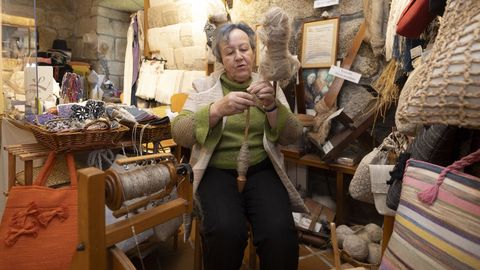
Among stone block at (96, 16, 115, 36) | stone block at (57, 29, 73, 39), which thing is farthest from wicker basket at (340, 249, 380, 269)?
stone block at (57, 29, 73, 39)

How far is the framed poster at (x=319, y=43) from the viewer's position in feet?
7.11

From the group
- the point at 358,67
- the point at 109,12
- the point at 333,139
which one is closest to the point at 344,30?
the point at 358,67

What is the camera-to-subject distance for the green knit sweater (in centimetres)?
138

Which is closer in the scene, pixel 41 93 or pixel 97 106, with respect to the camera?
pixel 97 106

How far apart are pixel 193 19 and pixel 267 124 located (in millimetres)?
1897

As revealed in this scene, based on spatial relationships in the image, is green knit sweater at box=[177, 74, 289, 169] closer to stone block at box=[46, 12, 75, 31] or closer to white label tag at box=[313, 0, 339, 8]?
white label tag at box=[313, 0, 339, 8]

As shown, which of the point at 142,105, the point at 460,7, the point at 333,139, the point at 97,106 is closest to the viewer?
the point at 460,7

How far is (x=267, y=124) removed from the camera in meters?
1.47

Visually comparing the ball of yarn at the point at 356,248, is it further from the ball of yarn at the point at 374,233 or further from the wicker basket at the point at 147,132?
the wicker basket at the point at 147,132

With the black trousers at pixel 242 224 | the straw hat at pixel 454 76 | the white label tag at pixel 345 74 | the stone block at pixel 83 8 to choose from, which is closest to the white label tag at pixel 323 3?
the white label tag at pixel 345 74

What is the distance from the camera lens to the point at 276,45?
1166 mm

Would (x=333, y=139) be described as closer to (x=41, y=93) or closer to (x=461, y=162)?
(x=461, y=162)

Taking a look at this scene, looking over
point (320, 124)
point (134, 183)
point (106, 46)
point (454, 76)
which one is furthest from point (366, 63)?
point (106, 46)

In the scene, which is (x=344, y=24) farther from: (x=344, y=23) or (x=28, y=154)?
(x=28, y=154)
